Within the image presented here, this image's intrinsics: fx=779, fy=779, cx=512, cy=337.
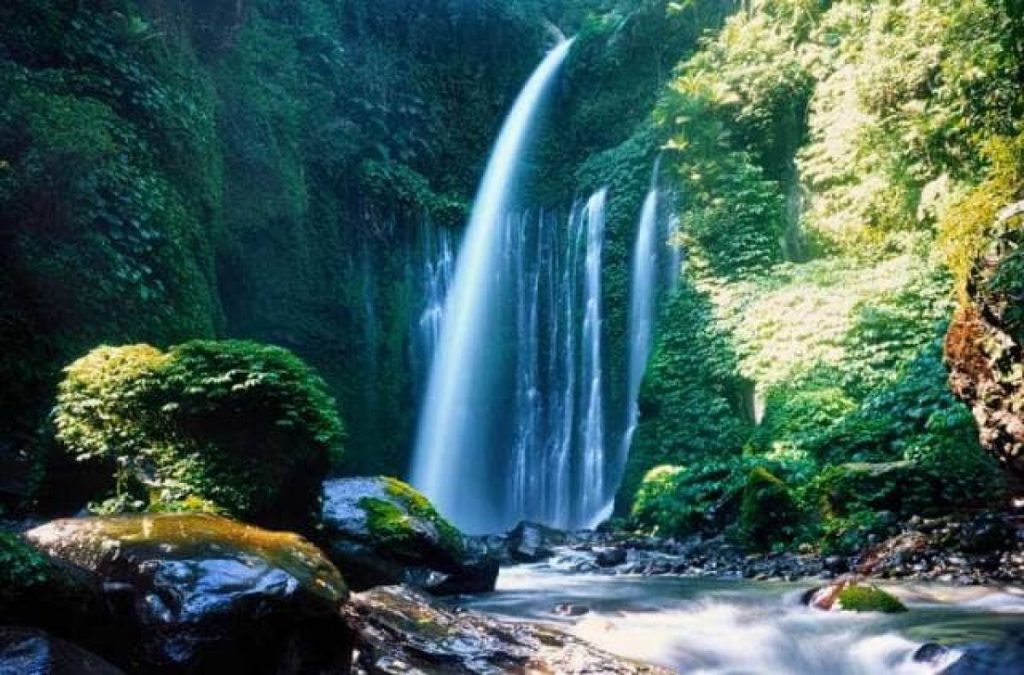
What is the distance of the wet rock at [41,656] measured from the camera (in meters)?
2.95

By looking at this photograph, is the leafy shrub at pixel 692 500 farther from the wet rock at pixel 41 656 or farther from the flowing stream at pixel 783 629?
the wet rock at pixel 41 656

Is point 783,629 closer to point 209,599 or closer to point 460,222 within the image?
point 209,599

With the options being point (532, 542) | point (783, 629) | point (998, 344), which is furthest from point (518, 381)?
point (783, 629)

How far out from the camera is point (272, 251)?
55.6 feet

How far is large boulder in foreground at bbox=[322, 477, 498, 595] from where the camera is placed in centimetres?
696

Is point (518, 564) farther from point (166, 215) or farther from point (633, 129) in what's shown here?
point (633, 129)

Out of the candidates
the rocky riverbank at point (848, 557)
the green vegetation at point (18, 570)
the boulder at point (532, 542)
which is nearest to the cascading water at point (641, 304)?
the boulder at point (532, 542)

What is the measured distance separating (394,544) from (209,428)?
2011 mm

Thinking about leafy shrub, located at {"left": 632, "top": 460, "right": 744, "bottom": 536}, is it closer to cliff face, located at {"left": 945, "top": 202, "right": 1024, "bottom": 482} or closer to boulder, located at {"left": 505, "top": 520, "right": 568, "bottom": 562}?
boulder, located at {"left": 505, "top": 520, "right": 568, "bottom": 562}

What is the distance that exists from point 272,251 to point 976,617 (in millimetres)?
14737

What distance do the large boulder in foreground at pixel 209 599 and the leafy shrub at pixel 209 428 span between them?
6.26 ft

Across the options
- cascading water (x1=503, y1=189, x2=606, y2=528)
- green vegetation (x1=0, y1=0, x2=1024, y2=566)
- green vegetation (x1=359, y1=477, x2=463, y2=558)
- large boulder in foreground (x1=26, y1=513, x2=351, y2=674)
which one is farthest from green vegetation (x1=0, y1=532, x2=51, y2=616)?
cascading water (x1=503, y1=189, x2=606, y2=528)

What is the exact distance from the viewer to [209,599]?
12.0 feet

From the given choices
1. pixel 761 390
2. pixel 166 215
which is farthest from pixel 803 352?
pixel 166 215
